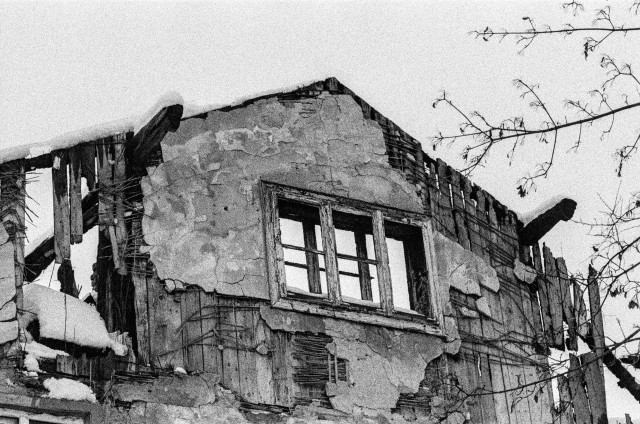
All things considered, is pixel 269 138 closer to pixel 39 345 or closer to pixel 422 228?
pixel 422 228

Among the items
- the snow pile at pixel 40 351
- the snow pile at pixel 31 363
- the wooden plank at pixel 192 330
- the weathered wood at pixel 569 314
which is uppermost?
the weathered wood at pixel 569 314

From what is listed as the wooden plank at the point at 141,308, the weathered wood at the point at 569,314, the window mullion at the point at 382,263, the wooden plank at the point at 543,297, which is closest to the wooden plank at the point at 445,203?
the window mullion at the point at 382,263

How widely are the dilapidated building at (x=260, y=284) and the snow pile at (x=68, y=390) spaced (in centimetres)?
1

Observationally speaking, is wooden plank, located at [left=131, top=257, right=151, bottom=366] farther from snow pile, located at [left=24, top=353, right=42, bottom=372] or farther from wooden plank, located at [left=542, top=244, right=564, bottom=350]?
wooden plank, located at [left=542, top=244, right=564, bottom=350]

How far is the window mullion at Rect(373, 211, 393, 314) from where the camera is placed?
483 inches

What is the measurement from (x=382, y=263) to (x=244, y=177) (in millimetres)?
1525

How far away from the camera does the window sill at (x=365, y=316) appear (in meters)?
11.7

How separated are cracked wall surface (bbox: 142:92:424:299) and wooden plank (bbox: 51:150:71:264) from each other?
705mm

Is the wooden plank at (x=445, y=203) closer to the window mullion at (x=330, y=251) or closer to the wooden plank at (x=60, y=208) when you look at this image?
the window mullion at (x=330, y=251)

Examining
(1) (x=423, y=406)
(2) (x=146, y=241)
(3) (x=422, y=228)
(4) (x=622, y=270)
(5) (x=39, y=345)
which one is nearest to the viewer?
(4) (x=622, y=270)

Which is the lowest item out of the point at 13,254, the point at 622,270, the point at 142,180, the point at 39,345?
the point at 622,270

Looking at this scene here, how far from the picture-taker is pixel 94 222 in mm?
11477

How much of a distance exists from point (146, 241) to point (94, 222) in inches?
19.6

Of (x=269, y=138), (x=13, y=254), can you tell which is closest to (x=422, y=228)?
(x=269, y=138)
